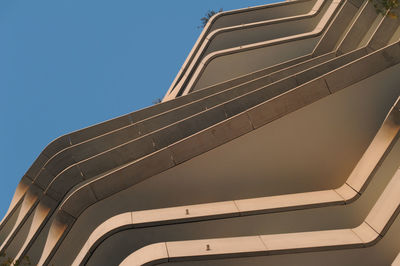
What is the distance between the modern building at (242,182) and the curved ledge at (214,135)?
0.02 metres

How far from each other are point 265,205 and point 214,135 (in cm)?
198

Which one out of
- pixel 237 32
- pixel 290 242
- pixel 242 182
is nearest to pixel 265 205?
pixel 242 182

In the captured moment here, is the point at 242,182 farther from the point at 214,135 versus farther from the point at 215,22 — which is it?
the point at 215,22

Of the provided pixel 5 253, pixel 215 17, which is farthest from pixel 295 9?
pixel 5 253

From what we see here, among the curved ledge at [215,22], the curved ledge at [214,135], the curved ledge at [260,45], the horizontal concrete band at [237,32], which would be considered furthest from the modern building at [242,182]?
the curved ledge at [215,22]

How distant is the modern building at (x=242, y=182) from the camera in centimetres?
1320

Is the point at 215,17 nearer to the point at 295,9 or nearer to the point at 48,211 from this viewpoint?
the point at 295,9

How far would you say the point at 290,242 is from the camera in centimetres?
1315

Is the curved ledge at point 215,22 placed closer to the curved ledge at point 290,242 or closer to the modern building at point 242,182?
the modern building at point 242,182

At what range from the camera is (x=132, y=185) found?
15258mm

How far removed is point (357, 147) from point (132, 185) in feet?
18.0

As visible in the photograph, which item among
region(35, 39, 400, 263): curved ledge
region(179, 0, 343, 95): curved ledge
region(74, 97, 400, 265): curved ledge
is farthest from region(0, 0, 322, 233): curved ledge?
region(179, 0, 343, 95): curved ledge

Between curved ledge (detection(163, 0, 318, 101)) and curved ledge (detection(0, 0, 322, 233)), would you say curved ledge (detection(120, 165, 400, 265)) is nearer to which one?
curved ledge (detection(0, 0, 322, 233))

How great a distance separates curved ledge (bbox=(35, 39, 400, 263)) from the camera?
15.2 metres
